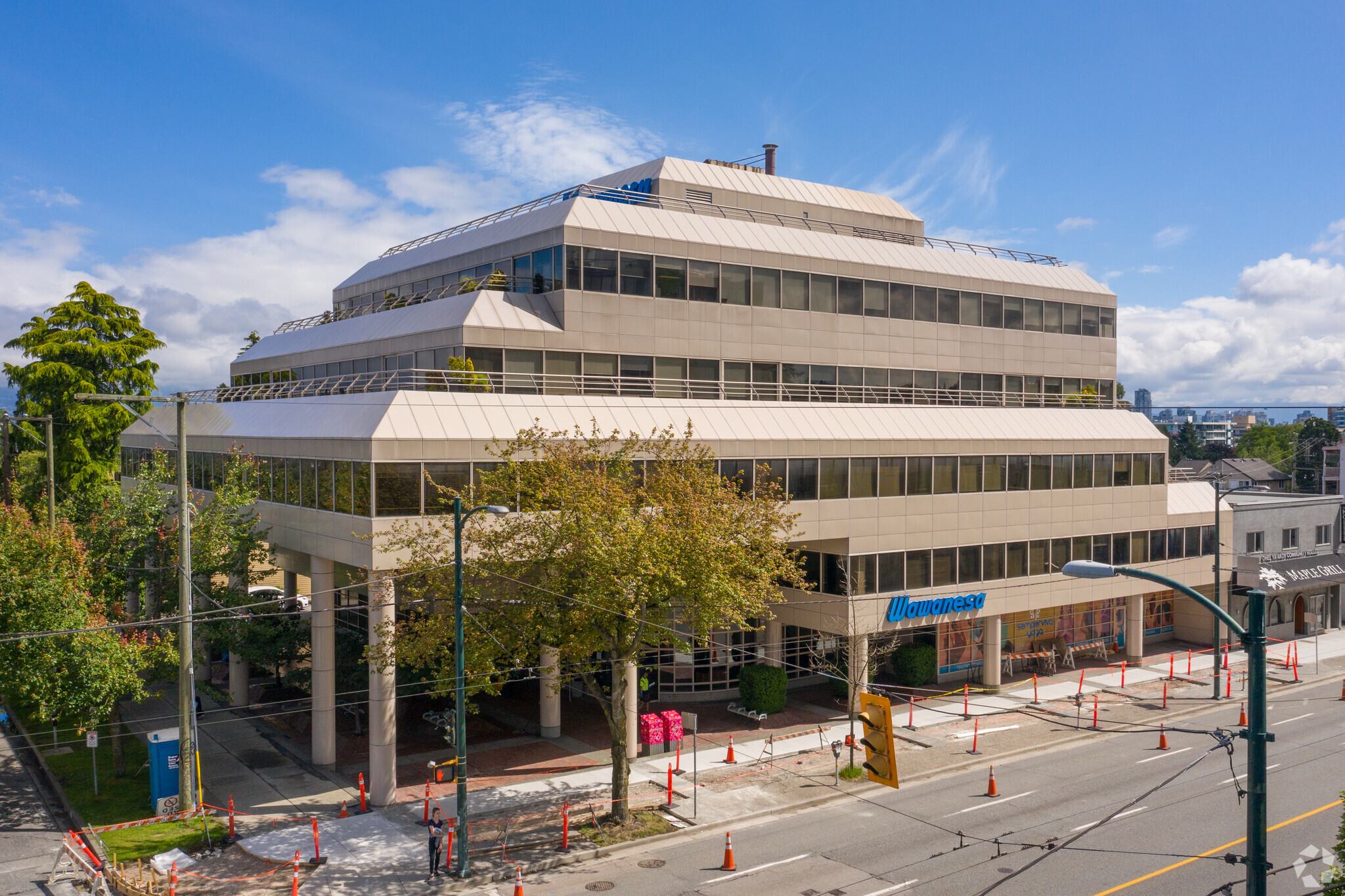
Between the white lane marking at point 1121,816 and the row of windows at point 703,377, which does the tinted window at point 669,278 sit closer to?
the row of windows at point 703,377

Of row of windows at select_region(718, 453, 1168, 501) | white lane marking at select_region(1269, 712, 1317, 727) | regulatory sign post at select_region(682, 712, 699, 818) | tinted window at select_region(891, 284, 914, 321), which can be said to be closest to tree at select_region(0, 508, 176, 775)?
regulatory sign post at select_region(682, 712, 699, 818)

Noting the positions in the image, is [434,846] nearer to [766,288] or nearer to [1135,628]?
[766,288]

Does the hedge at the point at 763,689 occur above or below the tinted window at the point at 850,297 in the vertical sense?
below

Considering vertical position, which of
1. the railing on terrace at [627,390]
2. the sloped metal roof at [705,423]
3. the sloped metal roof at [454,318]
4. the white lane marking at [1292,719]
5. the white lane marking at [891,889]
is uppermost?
the sloped metal roof at [454,318]

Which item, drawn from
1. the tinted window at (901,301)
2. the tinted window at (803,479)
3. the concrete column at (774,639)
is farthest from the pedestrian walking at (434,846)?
the tinted window at (901,301)

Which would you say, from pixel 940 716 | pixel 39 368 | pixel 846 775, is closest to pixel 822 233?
pixel 940 716

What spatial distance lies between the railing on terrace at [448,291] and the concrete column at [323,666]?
12.7 metres

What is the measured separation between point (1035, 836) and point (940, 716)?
12363 mm

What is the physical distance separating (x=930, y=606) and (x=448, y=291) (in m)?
23.7

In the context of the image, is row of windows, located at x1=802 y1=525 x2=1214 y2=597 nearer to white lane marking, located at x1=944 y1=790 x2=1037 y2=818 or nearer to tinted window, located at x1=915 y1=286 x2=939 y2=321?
white lane marking, located at x1=944 y1=790 x2=1037 y2=818

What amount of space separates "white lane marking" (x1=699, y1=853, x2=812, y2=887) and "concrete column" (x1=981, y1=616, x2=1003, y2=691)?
19388 millimetres

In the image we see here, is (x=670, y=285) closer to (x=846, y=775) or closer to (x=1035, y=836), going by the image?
(x=846, y=775)

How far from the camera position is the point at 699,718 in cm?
3622

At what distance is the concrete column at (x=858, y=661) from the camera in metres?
34.7
